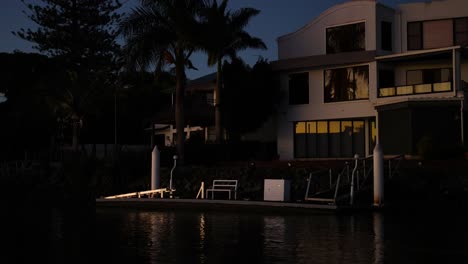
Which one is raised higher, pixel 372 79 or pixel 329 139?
pixel 372 79

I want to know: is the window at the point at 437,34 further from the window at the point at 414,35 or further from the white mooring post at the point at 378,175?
the white mooring post at the point at 378,175

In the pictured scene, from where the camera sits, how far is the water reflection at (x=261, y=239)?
12.6 meters

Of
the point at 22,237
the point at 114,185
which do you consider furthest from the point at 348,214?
the point at 114,185

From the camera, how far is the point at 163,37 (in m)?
33.1

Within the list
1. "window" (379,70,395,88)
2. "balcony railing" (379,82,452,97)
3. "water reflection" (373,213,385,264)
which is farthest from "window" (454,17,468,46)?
"water reflection" (373,213,385,264)

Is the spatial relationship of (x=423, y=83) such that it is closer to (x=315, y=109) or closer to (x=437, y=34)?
(x=437, y=34)

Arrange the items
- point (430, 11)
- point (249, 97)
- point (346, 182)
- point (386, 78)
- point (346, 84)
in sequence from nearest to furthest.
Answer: point (346, 182) < point (386, 78) < point (430, 11) < point (346, 84) < point (249, 97)

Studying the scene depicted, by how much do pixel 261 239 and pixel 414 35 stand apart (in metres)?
25.6

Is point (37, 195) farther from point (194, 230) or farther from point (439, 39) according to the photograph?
point (439, 39)

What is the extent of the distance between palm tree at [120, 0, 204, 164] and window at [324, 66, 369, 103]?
883cm

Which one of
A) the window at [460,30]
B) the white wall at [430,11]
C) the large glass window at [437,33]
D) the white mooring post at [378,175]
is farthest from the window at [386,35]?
the white mooring post at [378,175]

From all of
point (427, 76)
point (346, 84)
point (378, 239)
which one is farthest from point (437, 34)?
point (378, 239)

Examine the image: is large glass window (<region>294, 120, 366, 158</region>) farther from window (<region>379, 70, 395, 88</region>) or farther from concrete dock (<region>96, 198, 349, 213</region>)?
concrete dock (<region>96, 198, 349, 213</region>)

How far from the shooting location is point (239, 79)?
39.7 meters
